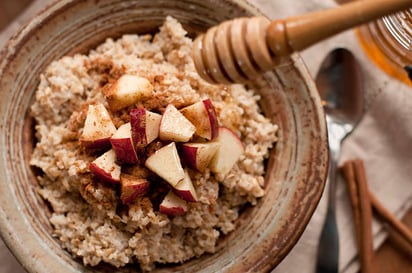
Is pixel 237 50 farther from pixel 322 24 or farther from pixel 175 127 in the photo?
pixel 175 127

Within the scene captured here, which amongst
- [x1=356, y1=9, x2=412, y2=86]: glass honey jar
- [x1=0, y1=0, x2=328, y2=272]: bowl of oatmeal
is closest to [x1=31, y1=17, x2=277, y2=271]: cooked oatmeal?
[x1=0, y1=0, x2=328, y2=272]: bowl of oatmeal

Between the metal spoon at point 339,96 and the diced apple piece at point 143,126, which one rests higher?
the diced apple piece at point 143,126

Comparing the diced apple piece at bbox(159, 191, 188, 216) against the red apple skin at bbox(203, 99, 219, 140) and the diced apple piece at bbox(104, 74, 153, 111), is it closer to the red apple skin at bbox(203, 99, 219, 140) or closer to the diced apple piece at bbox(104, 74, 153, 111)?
the red apple skin at bbox(203, 99, 219, 140)

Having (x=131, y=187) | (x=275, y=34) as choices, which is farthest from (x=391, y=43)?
(x=131, y=187)

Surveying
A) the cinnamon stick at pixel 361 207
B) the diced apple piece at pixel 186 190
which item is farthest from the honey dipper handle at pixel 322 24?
the cinnamon stick at pixel 361 207

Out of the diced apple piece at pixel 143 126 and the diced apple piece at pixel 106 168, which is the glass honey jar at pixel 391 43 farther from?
the diced apple piece at pixel 106 168

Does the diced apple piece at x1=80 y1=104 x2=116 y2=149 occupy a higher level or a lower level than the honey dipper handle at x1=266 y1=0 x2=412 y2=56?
lower
